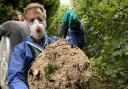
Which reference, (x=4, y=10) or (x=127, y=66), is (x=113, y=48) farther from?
(x=4, y=10)

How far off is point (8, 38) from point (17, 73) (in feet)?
12.1

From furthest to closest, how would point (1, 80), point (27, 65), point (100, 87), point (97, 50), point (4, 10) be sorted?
point (4, 10)
point (1, 80)
point (97, 50)
point (100, 87)
point (27, 65)

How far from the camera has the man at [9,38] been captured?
6.70 meters

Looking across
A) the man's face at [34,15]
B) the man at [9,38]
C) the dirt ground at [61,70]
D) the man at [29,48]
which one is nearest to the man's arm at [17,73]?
the man at [29,48]

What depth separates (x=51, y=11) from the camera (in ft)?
48.1

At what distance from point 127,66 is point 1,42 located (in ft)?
11.9

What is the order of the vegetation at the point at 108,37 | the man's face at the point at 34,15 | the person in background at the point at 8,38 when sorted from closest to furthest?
the vegetation at the point at 108,37 → the man's face at the point at 34,15 → the person in background at the point at 8,38

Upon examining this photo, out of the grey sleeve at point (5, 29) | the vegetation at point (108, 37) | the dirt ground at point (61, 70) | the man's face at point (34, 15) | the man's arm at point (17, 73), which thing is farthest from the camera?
the grey sleeve at point (5, 29)

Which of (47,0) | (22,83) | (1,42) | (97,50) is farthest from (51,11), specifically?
(22,83)

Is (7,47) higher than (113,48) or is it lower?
lower

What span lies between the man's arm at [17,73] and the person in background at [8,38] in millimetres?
3356

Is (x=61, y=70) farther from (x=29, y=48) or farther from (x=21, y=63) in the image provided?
(x=29, y=48)

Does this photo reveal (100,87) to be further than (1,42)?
No

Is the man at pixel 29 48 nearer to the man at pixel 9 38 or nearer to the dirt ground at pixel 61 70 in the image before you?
the dirt ground at pixel 61 70
